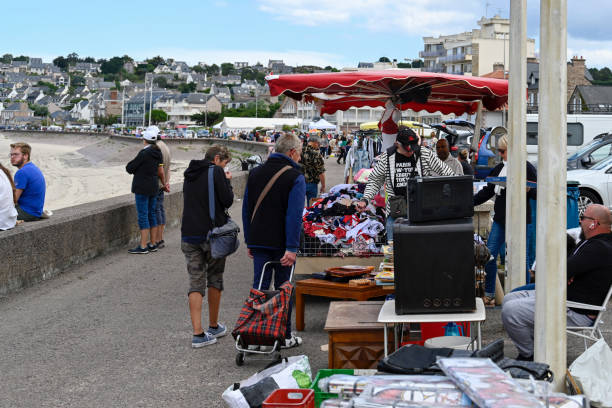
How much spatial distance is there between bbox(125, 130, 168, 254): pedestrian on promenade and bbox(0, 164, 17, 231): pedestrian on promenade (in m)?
2.53

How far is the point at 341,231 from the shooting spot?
29.7 feet

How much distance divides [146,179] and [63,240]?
1862 millimetres

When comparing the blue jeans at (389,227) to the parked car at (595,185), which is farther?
the parked car at (595,185)

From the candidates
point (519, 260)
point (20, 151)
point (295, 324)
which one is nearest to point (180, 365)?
point (295, 324)

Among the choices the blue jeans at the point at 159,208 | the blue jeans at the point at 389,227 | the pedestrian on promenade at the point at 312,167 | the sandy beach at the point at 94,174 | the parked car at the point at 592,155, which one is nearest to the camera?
the blue jeans at the point at 389,227

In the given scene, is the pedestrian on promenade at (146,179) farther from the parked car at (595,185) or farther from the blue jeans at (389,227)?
the parked car at (595,185)

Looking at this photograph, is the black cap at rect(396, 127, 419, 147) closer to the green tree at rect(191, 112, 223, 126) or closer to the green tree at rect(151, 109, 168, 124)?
the green tree at rect(191, 112, 223, 126)

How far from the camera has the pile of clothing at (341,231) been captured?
29.3 feet

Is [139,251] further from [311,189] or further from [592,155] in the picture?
[592,155]

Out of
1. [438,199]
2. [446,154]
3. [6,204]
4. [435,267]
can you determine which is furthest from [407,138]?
[6,204]

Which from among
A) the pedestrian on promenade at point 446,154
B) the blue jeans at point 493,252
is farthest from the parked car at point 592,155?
the blue jeans at point 493,252

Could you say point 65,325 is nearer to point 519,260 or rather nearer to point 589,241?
point 519,260

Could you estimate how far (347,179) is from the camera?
1953 cm

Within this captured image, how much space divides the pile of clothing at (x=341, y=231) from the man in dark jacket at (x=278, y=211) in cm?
205
